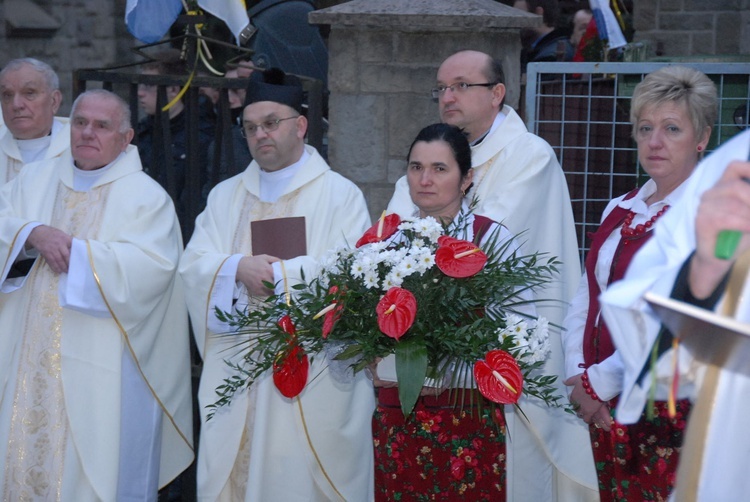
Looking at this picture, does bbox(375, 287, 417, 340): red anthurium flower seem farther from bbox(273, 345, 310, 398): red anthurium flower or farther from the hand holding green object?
the hand holding green object

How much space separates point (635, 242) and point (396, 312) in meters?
0.85

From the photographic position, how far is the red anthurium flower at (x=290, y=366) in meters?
3.83

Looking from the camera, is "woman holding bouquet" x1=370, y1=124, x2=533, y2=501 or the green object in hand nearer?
the green object in hand

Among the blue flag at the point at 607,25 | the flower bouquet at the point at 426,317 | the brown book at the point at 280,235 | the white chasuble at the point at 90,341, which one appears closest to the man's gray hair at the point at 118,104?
the white chasuble at the point at 90,341

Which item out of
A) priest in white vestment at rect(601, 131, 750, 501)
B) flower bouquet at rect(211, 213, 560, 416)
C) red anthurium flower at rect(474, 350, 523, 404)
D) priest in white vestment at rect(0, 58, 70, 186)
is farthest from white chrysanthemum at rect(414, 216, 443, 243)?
priest in white vestment at rect(0, 58, 70, 186)

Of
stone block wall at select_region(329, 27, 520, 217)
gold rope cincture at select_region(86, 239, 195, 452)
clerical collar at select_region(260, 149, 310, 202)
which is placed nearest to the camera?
gold rope cincture at select_region(86, 239, 195, 452)

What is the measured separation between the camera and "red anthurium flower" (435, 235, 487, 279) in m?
3.59

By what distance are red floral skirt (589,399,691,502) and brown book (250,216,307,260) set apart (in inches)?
66.9

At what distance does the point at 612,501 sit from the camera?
3.72m

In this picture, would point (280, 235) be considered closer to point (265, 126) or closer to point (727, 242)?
point (265, 126)

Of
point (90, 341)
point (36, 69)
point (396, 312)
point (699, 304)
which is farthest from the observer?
point (36, 69)

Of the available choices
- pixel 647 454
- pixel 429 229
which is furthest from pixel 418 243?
pixel 647 454

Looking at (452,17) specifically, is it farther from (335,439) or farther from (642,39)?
(642,39)

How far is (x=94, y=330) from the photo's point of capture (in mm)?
5070
